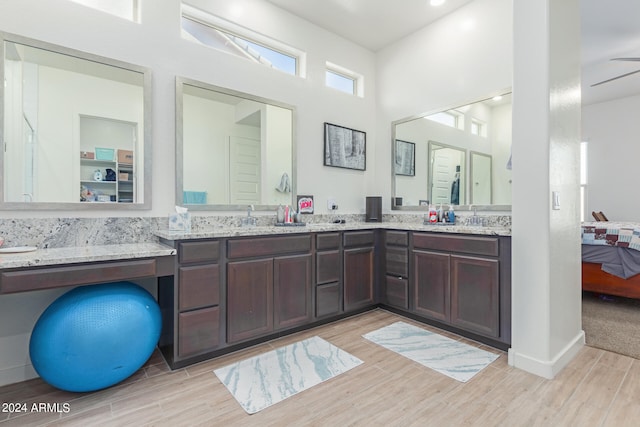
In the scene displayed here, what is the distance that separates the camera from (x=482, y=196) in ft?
10.3

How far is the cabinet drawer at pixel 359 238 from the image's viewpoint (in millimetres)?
3139

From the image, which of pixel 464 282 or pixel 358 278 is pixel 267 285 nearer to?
pixel 358 278

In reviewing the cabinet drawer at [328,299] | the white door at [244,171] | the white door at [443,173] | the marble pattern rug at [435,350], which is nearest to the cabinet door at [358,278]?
the cabinet drawer at [328,299]

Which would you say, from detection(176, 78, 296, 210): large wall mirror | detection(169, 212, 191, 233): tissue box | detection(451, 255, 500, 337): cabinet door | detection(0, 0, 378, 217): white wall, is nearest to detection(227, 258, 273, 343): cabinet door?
detection(169, 212, 191, 233): tissue box

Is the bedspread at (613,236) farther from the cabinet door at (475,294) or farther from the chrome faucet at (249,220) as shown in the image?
the chrome faucet at (249,220)

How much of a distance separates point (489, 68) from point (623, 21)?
2101 millimetres

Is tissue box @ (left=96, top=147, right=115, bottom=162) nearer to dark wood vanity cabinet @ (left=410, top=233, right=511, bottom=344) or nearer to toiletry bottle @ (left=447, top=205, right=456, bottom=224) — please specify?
dark wood vanity cabinet @ (left=410, top=233, right=511, bottom=344)

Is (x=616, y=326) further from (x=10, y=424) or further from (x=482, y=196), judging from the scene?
(x=10, y=424)

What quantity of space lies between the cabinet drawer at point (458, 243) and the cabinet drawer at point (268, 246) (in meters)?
1.06

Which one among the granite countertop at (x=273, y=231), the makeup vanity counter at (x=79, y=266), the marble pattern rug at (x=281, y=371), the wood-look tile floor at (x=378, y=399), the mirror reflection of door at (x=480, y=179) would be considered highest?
the mirror reflection of door at (x=480, y=179)

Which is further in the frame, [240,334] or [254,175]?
[254,175]

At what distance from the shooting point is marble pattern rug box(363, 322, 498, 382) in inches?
Answer: 86.7

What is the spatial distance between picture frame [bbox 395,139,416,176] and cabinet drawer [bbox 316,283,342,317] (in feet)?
5.45

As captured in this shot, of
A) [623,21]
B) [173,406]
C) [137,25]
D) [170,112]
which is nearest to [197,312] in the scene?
[173,406]
